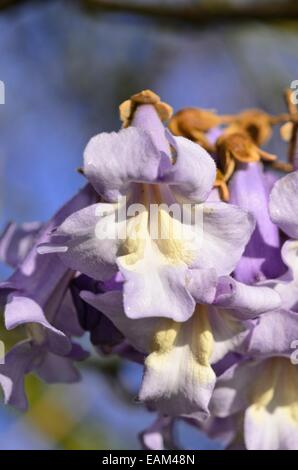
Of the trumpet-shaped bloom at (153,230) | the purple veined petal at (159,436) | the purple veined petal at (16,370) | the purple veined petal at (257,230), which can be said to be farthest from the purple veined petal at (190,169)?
the purple veined petal at (159,436)

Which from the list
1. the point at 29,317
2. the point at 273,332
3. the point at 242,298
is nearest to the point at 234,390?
the point at 273,332

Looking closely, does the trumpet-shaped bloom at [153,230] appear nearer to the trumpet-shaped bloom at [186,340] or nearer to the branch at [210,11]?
the trumpet-shaped bloom at [186,340]

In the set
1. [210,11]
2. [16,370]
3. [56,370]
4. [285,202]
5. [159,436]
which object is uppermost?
[210,11]

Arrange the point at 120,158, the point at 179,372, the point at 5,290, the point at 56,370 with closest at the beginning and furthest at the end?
the point at 120,158, the point at 179,372, the point at 5,290, the point at 56,370

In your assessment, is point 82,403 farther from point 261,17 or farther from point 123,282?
point 123,282

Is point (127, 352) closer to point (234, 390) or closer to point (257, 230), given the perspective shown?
point (234, 390)
